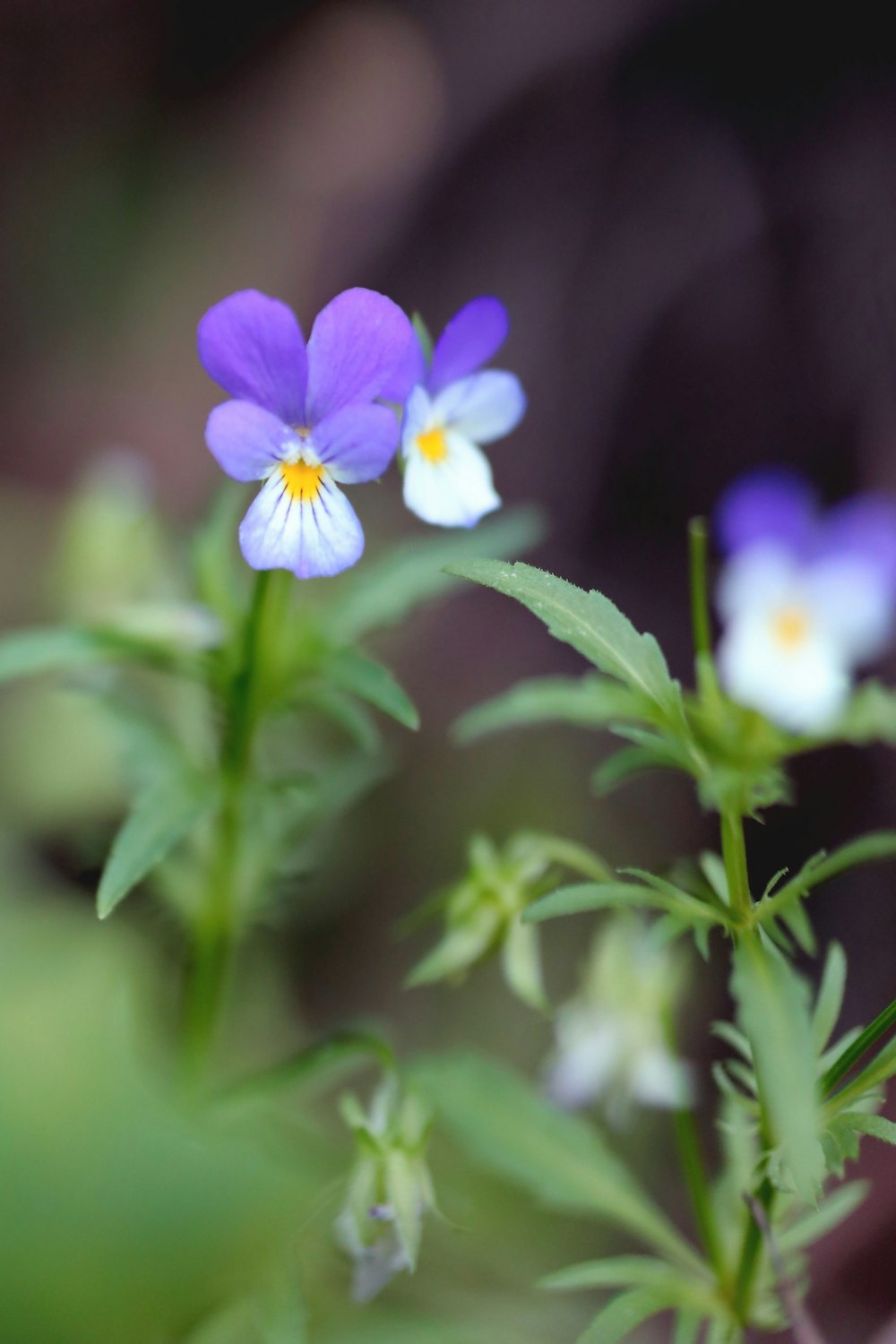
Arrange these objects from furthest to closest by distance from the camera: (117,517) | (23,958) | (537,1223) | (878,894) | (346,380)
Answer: (117,517), (878,894), (537,1223), (23,958), (346,380)

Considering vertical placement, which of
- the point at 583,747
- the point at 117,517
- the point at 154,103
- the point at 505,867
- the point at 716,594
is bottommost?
the point at 505,867

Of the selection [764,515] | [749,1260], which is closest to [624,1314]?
[749,1260]

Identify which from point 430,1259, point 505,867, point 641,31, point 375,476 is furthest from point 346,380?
point 641,31

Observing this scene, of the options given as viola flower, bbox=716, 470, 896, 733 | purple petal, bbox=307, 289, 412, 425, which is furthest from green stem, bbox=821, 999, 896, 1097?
viola flower, bbox=716, 470, 896, 733

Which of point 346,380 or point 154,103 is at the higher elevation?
point 154,103

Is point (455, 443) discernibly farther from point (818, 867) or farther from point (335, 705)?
point (818, 867)

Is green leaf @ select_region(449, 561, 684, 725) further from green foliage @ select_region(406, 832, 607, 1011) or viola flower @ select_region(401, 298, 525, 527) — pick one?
green foliage @ select_region(406, 832, 607, 1011)

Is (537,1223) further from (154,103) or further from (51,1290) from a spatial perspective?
(154,103)

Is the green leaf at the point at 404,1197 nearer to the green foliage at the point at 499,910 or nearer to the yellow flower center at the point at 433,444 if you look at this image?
the green foliage at the point at 499,910
